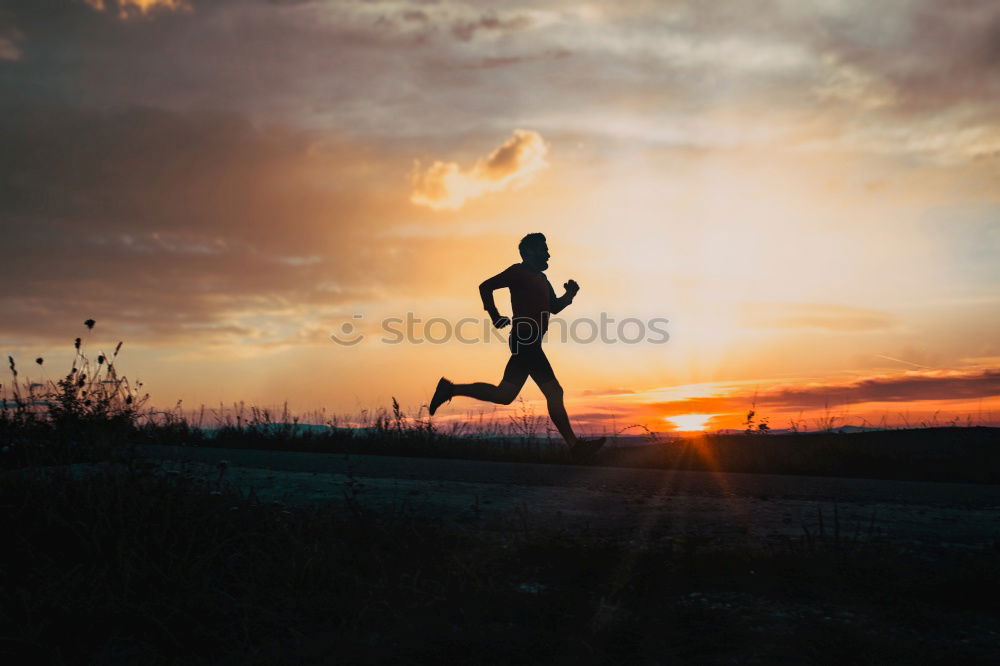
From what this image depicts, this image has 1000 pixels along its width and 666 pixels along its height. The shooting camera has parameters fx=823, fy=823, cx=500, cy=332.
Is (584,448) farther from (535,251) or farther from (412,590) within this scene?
(412,590)

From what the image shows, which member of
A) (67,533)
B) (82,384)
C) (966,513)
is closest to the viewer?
(67,533)

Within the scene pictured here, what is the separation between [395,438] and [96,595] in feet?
27.7

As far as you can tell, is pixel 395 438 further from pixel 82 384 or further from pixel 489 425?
pixel 82 384

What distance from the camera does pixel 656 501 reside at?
6.53 metres

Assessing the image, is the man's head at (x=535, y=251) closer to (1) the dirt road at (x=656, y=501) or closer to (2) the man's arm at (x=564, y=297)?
(2) the man's arm at (x=564, y=297)

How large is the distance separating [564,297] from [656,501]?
3.87m

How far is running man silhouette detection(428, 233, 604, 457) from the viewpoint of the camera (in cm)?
952

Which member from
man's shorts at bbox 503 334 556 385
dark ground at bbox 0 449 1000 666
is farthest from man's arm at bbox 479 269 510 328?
dark ground at bbox 0 449 1000 666

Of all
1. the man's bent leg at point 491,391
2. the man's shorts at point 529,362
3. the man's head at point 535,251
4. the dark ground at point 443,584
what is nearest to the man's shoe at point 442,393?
the man's bent leg at point 491,391

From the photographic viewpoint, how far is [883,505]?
655cm

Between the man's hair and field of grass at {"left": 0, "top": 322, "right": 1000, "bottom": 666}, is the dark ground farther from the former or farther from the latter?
the man's hair

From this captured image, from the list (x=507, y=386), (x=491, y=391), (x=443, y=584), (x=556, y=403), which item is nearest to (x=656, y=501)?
(x=443, y=584)

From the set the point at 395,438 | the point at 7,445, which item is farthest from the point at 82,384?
the point at 395,438

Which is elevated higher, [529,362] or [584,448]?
[529,362]
